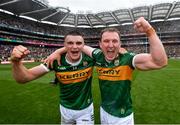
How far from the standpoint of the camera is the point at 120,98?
12.5 feet

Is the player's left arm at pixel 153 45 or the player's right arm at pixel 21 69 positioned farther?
→ the player's right arm at pixel 21 69

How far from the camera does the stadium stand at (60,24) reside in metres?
64.1

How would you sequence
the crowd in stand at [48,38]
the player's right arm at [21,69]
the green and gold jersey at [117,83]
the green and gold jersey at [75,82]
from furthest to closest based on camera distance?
the crowd in stand at [48,38], the green and gold jersey at [75,82], the green and gold jersey at [117,83], the player's right arm at [21,69]

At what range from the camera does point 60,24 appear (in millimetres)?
85062

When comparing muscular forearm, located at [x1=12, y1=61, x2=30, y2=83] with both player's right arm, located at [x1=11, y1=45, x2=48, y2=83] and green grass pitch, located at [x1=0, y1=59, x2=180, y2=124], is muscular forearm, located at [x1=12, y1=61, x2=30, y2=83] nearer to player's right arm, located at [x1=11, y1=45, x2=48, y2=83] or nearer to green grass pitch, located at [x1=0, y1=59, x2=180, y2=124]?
player's right arm, located at [x1=11, y1=45, x2=48, y2=83]

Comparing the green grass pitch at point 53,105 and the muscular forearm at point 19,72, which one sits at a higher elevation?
the muscular forearm at point 19,72

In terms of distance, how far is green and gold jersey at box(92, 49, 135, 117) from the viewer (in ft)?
12.3

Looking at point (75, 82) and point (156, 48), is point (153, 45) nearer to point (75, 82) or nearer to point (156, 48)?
point (156, 48)

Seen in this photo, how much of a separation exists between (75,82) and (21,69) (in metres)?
0.93

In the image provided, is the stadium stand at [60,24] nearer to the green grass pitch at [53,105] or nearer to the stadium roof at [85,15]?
the stadium roof at [85,15]

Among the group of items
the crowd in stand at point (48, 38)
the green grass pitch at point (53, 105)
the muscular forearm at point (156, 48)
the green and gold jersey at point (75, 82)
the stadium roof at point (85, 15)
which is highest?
the stadium roof at point (85, 15)

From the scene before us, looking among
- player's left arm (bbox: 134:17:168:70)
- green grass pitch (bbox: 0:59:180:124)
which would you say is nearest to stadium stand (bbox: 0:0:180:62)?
green grass pitch (bbox: 0:59:180:124)

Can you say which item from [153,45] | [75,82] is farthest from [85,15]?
[153,45]

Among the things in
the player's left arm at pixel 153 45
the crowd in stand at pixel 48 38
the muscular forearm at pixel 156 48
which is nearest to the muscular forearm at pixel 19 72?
the player's left arm at pixel 153 45
